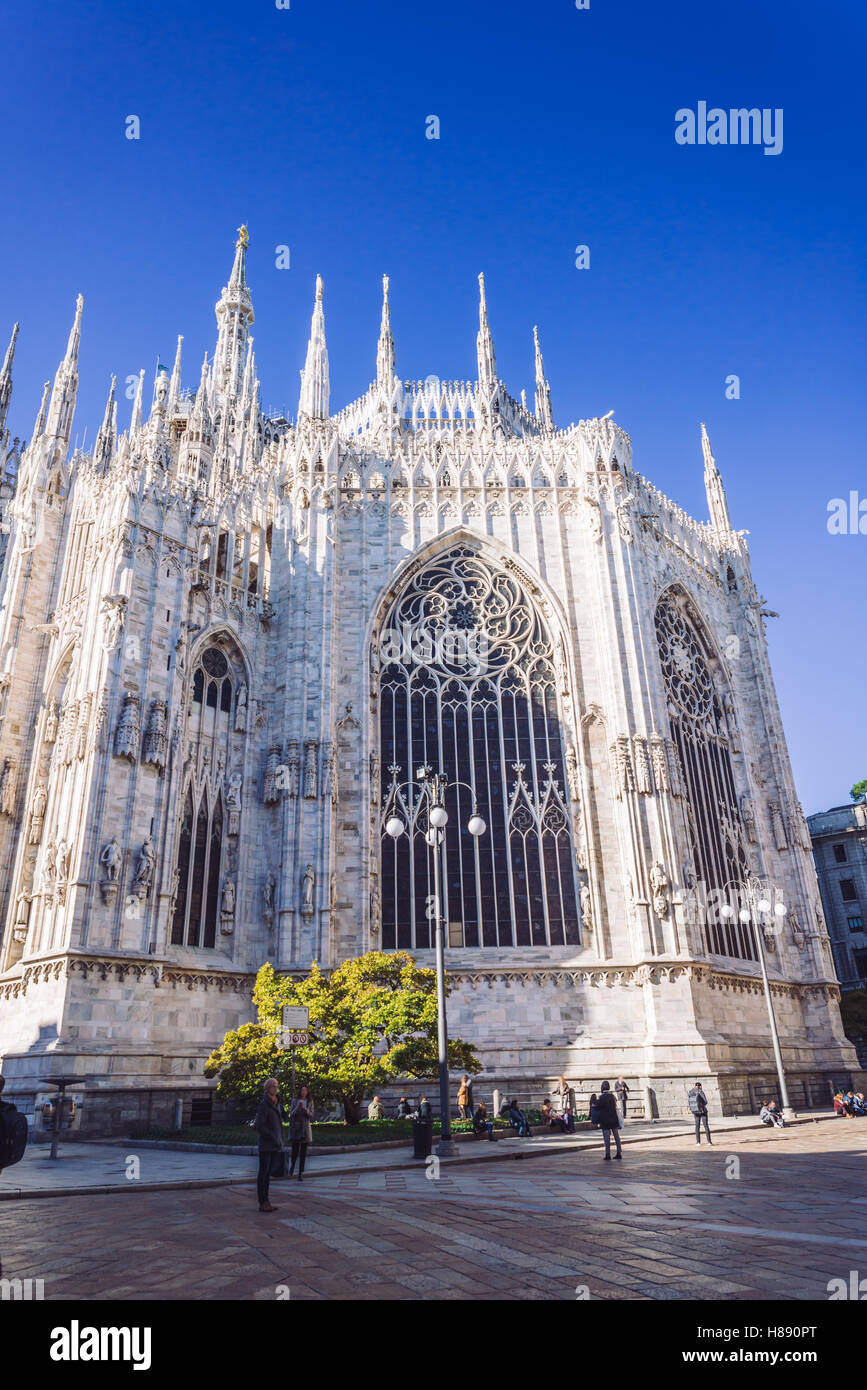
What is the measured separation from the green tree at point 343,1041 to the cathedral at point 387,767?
3.29 metres

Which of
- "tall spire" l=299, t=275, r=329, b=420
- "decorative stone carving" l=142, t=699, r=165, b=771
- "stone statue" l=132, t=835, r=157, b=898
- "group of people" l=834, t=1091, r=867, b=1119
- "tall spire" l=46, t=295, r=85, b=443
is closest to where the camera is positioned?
"stone statue" l=132, t=835, r=157, b=898

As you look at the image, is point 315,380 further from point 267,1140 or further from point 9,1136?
point 9,1136

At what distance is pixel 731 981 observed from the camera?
3275 centimetres

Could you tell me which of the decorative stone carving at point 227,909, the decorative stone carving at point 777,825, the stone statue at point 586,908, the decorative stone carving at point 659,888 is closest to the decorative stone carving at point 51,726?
the decorative stone carving at point 227,909

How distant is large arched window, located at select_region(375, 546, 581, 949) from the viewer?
30.7 meters

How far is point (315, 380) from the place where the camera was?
3816cm

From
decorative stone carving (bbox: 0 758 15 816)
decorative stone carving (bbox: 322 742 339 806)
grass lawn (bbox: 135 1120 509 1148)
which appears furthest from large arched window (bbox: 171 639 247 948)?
decorative stone carving (bbox: 0 758 15 816)

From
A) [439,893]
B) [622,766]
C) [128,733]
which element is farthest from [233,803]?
[622,766]

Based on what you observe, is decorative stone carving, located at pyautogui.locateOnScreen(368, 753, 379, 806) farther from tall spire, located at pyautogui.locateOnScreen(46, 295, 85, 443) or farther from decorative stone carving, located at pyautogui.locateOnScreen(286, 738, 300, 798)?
tall spire, located at pyautogui.locateOnScreen(46, 295, 85, 443)

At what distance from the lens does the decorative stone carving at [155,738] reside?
27.5 meters

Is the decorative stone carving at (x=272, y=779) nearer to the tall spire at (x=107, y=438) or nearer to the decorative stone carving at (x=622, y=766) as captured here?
the decorative stone carving at (x=622, y=766)

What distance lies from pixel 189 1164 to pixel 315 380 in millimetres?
31014

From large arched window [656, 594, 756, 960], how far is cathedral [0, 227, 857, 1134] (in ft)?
0.62

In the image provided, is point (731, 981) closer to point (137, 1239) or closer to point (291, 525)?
point (291, 525)
